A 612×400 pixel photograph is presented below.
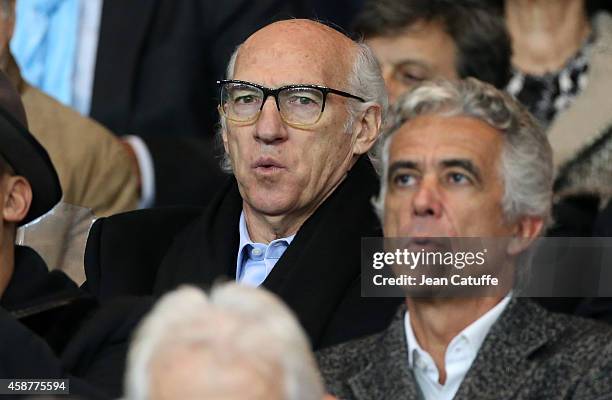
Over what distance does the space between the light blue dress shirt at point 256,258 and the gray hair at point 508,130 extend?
0.37m

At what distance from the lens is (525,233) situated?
11.5 ft

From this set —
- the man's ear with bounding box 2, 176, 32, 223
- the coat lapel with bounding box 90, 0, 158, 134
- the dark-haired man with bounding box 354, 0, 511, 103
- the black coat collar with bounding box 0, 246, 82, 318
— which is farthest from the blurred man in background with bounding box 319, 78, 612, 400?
the coat lapel with bounding box 90, 0, 158, 134

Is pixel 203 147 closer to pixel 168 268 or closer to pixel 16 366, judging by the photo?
pixel 168 268

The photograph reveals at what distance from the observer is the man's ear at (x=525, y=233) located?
3.48m

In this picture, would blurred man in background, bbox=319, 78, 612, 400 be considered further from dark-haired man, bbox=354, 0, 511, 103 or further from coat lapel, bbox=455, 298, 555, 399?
dark-haired man, bbox=354, 0, 511, 103

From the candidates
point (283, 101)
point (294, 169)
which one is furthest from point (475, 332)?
point (283, 101)

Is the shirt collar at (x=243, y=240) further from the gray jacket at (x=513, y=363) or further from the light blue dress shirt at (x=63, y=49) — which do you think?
the light blue dress shirt at (x=63, y=49)

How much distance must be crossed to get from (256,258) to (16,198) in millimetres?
692

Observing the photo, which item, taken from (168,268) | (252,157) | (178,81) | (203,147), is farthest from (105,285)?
(178,81)

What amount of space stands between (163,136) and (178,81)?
21 centimetres

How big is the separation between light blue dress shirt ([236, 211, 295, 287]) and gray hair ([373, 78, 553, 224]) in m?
0.37

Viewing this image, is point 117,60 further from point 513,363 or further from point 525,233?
point 513,363

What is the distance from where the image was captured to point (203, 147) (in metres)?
4.94

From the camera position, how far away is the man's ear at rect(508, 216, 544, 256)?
3.48 m
